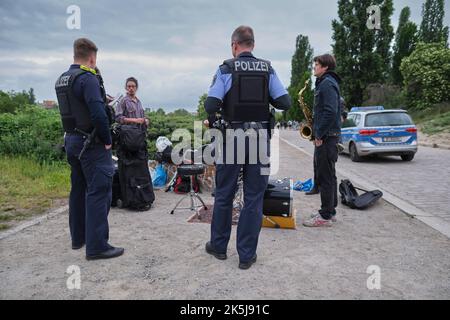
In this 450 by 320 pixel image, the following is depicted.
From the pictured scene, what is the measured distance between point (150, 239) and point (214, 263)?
1.08 m

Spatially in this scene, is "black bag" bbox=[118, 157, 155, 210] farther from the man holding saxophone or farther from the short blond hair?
the man holding saxophone

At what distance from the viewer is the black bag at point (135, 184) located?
573cm

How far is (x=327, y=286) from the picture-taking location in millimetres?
3201

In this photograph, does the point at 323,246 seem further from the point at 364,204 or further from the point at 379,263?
the point at 364,204

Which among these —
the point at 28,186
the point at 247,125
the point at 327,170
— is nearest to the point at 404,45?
the point at 327,170

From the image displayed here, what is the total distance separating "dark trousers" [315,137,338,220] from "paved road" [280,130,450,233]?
1.46 metres

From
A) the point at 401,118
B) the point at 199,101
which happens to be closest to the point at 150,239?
the point at 401,118

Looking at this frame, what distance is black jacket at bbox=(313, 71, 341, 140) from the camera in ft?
15.6

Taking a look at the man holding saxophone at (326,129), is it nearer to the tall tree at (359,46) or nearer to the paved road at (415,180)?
the paved road at (415,180)

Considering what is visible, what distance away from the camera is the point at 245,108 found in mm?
3508

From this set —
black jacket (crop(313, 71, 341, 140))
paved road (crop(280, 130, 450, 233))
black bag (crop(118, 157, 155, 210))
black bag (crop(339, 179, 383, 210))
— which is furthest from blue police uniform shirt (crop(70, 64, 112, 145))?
paved road (crop(280, 130, 450, 233))

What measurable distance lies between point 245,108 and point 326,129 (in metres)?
1.73
